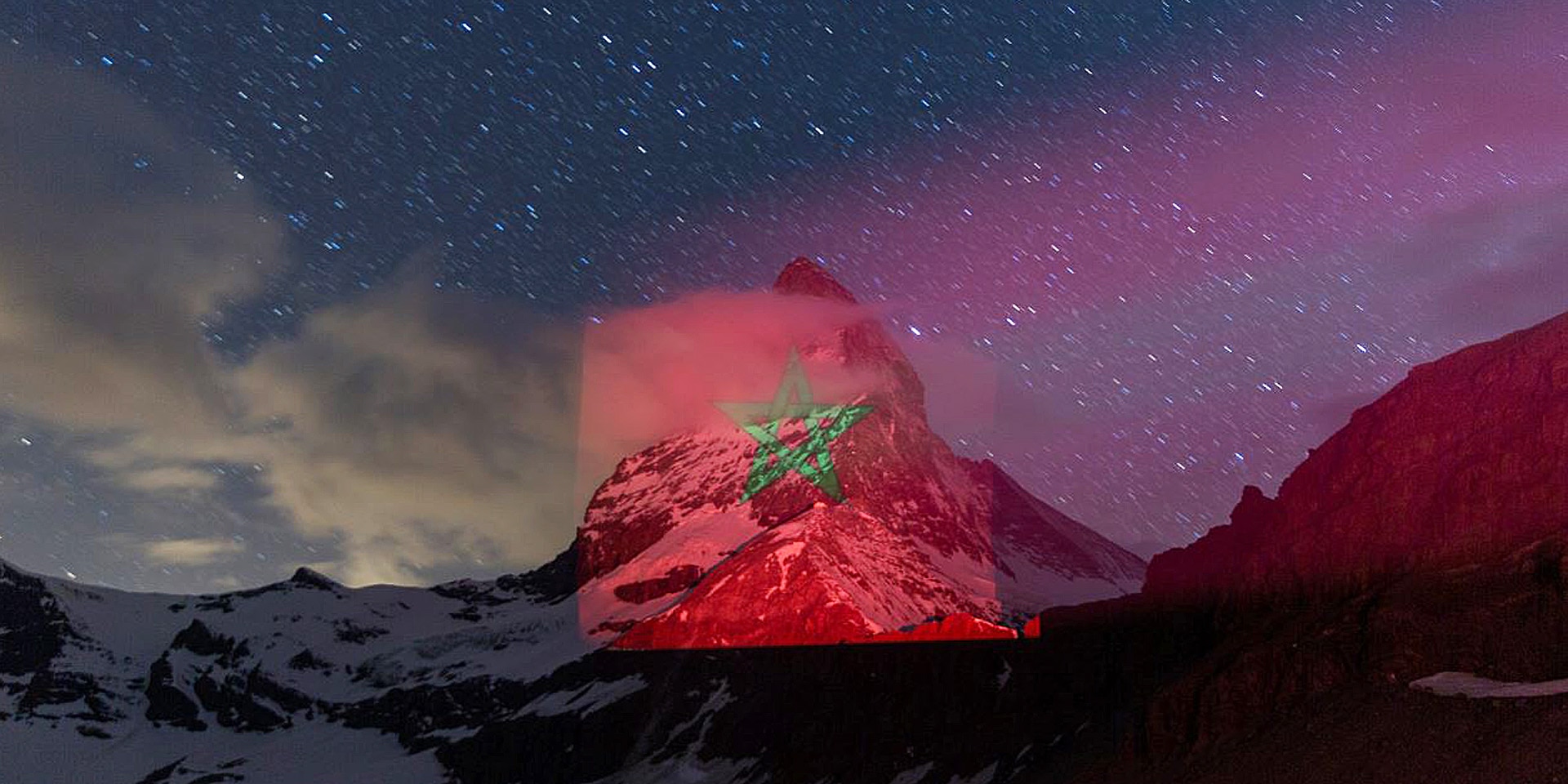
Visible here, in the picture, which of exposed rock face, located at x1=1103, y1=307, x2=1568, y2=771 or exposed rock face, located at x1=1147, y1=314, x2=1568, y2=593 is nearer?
exposed rock face, located at x1=1103, y1=307, x2=1568, y2=771

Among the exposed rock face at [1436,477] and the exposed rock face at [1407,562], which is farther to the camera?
the exposed rock face at [1436,477]

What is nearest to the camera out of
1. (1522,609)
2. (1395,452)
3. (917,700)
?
(1522,609)

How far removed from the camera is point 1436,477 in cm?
9794

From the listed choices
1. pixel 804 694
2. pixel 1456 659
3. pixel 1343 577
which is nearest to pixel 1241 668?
pixel 1343 577

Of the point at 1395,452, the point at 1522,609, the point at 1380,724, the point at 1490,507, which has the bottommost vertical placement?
the point at 1380,724

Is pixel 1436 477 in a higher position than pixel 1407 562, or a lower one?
higher

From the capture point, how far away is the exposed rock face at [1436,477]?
291 ft

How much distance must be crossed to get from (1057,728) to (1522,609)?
55067mm

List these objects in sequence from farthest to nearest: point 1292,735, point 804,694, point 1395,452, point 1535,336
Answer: point 804,694 < point 1395,452 < point 1535,336 < point 1292,735

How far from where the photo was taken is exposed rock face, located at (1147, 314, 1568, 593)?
88812 millimetres

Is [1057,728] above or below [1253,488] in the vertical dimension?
below

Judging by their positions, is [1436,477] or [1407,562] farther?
[1436,477]

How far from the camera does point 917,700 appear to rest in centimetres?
15938

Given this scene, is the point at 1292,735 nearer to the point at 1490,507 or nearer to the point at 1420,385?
the point at 1490,507
